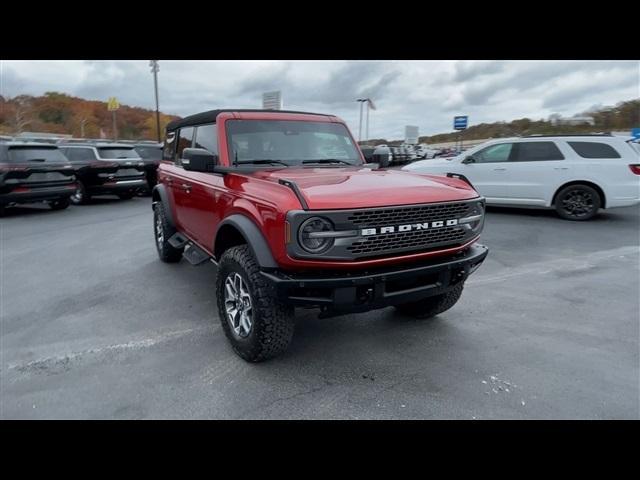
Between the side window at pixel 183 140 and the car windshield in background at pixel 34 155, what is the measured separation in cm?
694

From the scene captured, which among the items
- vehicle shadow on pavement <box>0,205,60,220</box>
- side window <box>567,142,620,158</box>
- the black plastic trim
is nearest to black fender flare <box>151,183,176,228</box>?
the black plastic trim

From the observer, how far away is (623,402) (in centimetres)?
266

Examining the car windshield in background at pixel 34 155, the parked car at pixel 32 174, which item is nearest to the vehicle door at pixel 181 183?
the parked car at pixel 32 174

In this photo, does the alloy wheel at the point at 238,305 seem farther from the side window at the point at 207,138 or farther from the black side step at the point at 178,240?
the black side step at the point at 178,240

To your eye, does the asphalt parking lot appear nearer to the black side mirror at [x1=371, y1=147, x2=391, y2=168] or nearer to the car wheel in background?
the black side mirror at [x1=371, y1=147, x2=391, y2=168]

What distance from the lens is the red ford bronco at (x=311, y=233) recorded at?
8.45 ft

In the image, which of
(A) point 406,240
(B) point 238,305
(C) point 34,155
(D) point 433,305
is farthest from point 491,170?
(C) point 34,155

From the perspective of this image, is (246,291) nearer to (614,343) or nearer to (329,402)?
(329,402)

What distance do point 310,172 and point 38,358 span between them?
106 inches

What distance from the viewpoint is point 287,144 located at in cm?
405

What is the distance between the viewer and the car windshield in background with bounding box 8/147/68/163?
31.7ft

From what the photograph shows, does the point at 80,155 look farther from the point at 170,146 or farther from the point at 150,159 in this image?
the point at 170,146

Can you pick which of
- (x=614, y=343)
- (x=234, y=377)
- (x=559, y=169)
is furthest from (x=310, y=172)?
(x=559, y=169)

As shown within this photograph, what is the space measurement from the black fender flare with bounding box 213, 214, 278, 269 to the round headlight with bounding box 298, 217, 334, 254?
27cm
